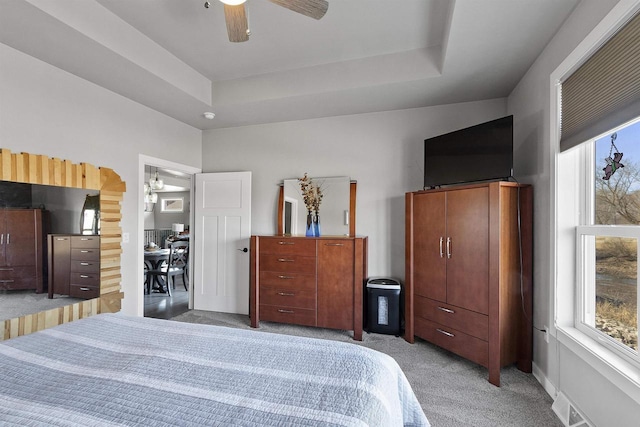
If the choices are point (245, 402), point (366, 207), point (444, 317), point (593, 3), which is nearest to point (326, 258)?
point (366, 207)

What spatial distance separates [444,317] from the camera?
267 cm

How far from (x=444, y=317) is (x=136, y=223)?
10.6 ft

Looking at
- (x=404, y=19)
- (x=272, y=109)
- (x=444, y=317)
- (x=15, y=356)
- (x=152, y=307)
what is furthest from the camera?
(x=152, y=307)

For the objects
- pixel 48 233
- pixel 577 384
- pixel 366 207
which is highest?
pixel 366 207

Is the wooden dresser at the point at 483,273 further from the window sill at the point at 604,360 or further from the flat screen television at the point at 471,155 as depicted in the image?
the window sill at the point at 604,360

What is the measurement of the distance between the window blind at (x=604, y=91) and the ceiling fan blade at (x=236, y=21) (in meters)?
1.94

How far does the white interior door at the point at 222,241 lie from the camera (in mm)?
3871

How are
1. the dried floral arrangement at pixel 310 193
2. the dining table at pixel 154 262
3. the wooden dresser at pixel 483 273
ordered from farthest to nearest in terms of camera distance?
the dining table at pixel 154 262 → the dried floral arrangement at pixel 310 193 → the wooden dresser at pixel 483 273

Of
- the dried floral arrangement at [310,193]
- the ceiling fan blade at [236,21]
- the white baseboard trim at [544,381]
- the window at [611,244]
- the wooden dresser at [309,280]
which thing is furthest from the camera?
the dried floral arrangement at [310,193]

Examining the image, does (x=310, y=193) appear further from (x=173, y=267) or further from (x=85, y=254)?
(x=173, y=267)

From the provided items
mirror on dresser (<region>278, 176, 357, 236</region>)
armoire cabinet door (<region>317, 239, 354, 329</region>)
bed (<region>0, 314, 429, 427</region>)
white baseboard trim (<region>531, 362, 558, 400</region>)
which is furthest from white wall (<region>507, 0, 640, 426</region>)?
mirror on dresser (<region>278, 176, 357, 236</region>)

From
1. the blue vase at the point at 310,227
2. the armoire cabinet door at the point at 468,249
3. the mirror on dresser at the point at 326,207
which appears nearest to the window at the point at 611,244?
the armoire cabinet door at the point at 468,249

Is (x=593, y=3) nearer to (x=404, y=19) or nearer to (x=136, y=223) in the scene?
(x=404, y=19)

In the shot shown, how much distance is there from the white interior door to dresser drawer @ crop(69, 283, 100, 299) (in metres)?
1.42
